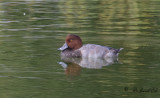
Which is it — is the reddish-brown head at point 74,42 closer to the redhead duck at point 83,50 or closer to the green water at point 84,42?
the redhead duck at point 83,50

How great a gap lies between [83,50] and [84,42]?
71.0 inches

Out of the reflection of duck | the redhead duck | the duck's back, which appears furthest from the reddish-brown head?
the reflection of duck

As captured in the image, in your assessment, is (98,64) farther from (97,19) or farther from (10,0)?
(10,0)

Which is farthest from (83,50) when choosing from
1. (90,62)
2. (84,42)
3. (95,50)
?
(84,42)

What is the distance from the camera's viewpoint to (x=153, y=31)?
706 inches

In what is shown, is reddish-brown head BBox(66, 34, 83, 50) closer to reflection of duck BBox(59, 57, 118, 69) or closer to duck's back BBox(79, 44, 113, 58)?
duck's back BBox(79, 44, 113, 58)

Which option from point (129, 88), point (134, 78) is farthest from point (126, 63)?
point (129, 88)

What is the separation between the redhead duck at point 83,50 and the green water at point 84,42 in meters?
0.26

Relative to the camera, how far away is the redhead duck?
45.4ft

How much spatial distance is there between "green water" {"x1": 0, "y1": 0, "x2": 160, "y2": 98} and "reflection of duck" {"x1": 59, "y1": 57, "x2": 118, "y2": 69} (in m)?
0.18

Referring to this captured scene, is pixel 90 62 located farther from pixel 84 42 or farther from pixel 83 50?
pixel 84 42

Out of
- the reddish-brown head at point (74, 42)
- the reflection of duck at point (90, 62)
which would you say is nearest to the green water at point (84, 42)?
the reflection of duck at point (90, 62)

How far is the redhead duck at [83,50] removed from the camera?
545 inches

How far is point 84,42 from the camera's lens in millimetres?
16047
